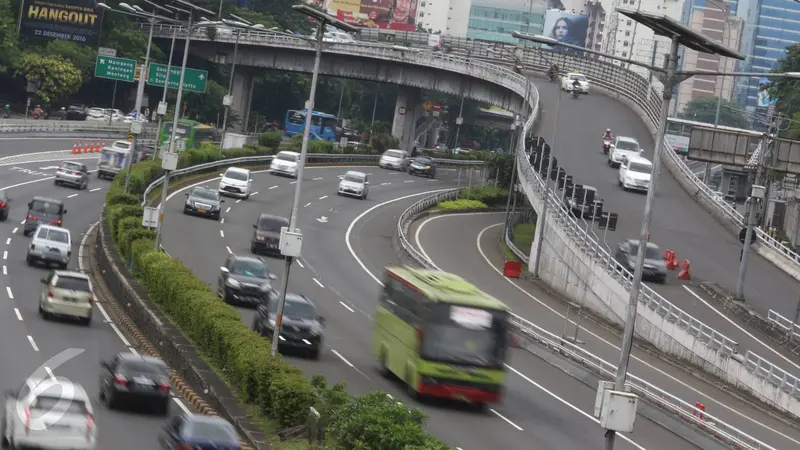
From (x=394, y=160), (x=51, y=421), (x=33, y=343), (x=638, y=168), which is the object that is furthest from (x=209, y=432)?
(x=394, y=160)

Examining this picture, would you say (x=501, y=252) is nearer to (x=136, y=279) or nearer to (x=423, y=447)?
(x=136, y=279)

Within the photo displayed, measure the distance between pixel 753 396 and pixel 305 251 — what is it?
2320 cm

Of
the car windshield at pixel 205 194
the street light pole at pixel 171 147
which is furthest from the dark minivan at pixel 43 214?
the car windshield at pixel 205 194

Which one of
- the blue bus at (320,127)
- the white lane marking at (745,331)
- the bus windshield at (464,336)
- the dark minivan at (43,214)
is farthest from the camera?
the blue bus at (320,127)

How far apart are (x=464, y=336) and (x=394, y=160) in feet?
228

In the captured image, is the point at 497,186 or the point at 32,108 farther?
the point at 32,108

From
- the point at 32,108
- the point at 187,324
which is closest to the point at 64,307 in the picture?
the point at 187,324

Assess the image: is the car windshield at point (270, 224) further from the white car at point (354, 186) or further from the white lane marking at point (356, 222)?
the white car at point (354, 186)

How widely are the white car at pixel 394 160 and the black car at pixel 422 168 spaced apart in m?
0.88

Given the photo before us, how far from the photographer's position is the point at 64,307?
1417 inches

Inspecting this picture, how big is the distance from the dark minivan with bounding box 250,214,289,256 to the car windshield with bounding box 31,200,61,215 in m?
8.75

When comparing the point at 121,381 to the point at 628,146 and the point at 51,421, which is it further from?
the point at 628,146

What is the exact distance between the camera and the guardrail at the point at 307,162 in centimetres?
7094

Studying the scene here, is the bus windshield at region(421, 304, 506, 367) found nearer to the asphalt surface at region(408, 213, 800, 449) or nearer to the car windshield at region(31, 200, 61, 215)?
the asphalt surface at region(408, 213, 800, 449)
